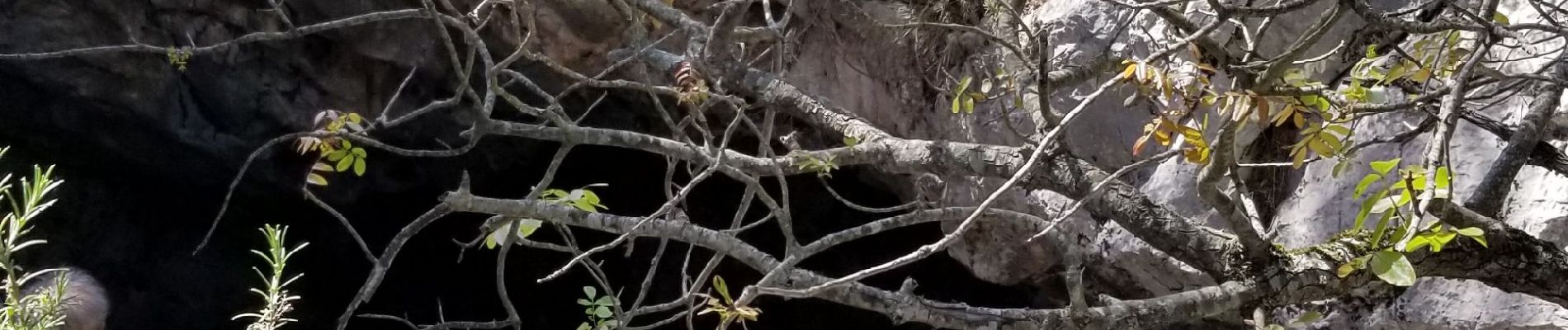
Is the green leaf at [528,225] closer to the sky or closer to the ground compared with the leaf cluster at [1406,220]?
closer to the ground

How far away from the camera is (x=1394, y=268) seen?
1141 millimetres

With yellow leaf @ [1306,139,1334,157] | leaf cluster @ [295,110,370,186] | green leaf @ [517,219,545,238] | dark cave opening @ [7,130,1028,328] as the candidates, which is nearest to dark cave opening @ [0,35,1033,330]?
dark cave opening @ [7,130,1028,328]

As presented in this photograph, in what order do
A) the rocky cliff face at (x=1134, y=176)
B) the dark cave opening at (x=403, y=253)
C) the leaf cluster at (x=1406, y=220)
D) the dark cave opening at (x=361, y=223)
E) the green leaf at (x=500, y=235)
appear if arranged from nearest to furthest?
the leaf cluster at (x=1406, y=220)
the green leaf at (x=500, y=235)
the rocky cliff face at (x=1134, y=176)
the dark cave opening at (x=361, y=223)
the dark cave opening at (x=403, y=253)

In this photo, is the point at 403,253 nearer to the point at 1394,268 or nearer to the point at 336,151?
the point at 336,151

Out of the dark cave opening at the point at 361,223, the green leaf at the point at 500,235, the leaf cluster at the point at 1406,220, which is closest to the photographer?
the leaf cluster at the point at 1406,220

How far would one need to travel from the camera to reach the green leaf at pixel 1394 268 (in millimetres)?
1124

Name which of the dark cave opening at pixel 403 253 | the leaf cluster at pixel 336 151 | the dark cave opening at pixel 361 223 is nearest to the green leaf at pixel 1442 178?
the leaf cluster at pixel 336 151

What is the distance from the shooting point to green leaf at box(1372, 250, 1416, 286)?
3.69 ft

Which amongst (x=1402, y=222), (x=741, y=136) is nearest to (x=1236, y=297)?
(x=1402, y=222)

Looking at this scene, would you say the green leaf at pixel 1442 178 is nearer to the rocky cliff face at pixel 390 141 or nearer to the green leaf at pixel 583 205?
the rocky cliff face at pixel 390 141

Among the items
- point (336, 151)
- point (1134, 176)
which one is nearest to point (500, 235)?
point (336, 151)

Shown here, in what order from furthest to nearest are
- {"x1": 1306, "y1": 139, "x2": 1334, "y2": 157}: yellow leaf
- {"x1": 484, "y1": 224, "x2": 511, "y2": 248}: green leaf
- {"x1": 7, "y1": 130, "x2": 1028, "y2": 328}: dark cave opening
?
{"x1": 7, "y1": 130, "x2": 1028, "y2": 328}: dark cave opening → {"x1": 484, "y1": 224, "x2": 511, "y2": 248}: green leaf → {"x1": 1306, "y1": 139, "x2": 1334, "y2": 157}: yellow leaf

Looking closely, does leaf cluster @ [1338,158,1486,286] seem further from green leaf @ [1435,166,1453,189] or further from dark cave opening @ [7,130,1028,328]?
dark cave opening @ [7,130,1028,328]

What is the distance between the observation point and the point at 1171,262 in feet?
7.81
